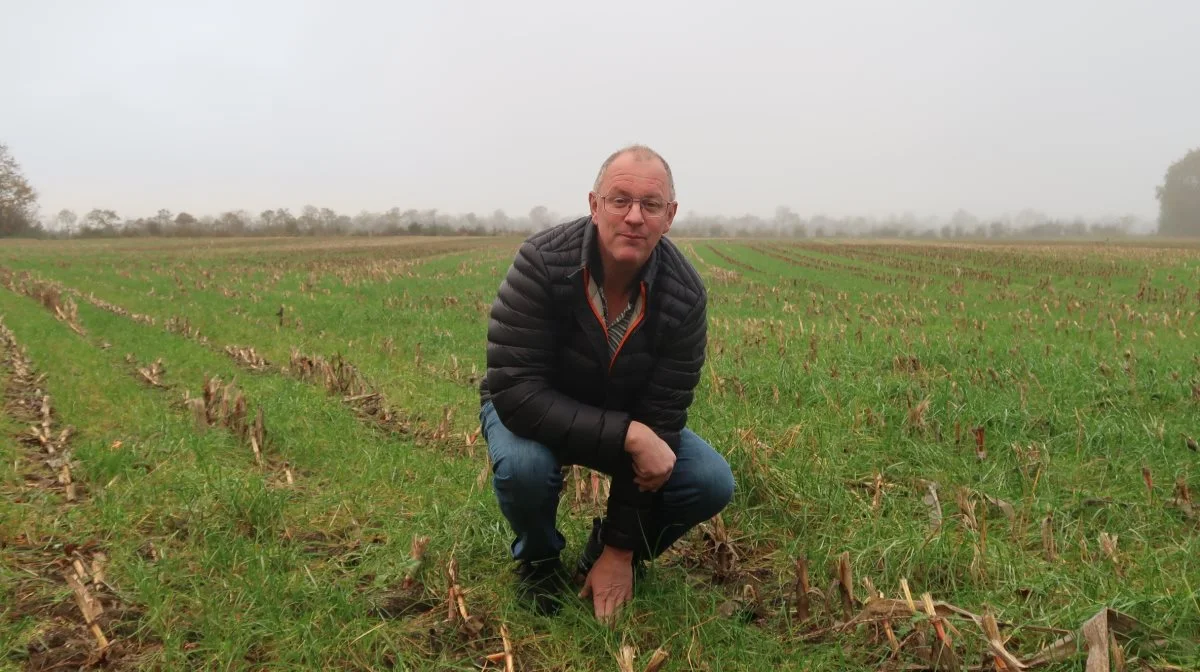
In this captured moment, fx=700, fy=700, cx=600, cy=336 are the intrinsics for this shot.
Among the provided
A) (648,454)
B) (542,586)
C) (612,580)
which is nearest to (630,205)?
(648,454)

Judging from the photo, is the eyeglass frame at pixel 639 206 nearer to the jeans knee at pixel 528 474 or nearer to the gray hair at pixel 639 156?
the gray hair at pixel 639 156

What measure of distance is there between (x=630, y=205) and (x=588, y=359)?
23.3 inches

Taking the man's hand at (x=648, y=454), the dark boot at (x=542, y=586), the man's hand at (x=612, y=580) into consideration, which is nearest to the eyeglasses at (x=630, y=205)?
the man's hand at (x=648, y=454)

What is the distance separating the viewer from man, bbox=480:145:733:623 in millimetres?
2465

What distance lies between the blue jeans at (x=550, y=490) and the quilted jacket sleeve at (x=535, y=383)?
0.09m

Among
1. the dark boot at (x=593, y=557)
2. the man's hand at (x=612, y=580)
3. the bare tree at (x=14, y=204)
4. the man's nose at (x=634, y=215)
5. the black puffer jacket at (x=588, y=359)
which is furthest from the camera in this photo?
the bare tree at (x=14, y=204)

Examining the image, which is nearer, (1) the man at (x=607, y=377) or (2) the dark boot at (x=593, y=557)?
(1) the man at (x=607, y=377)

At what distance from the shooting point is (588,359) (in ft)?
8.55

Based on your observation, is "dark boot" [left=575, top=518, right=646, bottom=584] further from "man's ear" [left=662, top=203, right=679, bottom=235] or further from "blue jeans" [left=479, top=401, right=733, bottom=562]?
"man's ear" [left=662, top=203, right=679, bottom=235]

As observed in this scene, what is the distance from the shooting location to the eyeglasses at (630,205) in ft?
7.89

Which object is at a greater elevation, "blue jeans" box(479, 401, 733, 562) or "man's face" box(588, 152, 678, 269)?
"man's face" box(588, 152, 678, 269)

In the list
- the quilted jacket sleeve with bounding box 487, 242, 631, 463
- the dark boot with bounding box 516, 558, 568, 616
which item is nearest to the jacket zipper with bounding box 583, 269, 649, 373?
the quilted jacket sleeve with bounding box 487, 242, 631, 463

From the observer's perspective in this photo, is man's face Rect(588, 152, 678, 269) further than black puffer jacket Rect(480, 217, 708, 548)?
No

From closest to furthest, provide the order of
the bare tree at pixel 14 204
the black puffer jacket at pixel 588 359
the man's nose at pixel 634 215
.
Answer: the man's nose at pixel 634 215, the black puffer jacket at pixel 588 359, the bare tree at pixel 14 204
